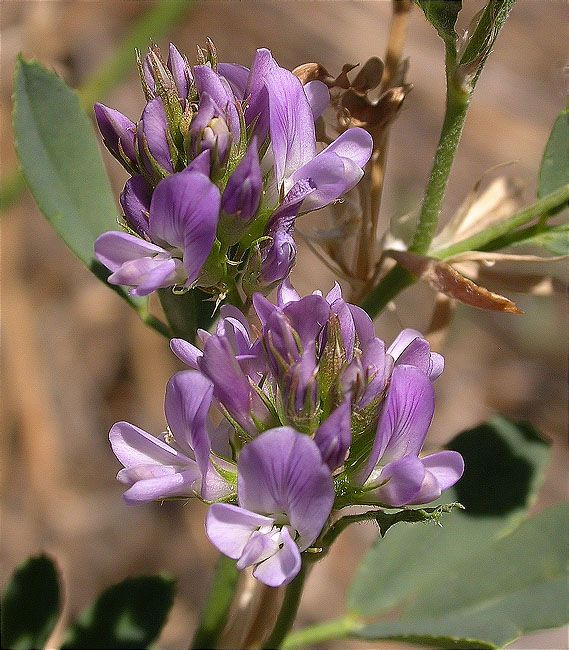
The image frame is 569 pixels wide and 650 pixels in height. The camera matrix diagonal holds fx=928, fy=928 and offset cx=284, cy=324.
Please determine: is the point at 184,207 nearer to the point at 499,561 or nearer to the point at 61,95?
the point at 61,95

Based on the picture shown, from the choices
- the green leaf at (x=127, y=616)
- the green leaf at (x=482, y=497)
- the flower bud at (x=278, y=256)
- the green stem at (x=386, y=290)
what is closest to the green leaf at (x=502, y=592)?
the green leaf at (x=482, y=497)

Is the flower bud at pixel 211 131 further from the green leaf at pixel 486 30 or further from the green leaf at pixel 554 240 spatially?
the green leaf at pixel 554 240

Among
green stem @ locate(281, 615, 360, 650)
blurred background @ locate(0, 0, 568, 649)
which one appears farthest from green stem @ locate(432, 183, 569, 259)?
blurred background @ locate(0, 0, 568, 649)

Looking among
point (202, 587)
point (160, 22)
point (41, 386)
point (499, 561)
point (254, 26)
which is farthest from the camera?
point (254, 26)

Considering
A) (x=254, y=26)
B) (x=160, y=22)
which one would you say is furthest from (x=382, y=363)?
(x=254, y=26)

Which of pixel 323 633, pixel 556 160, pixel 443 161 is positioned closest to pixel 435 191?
pixel 443 161

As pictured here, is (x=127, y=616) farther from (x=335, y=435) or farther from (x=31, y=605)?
(x=335, y=435)

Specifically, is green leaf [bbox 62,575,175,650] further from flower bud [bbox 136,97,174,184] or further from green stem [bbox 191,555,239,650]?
flower bud [bbox 136,97,174,184]
